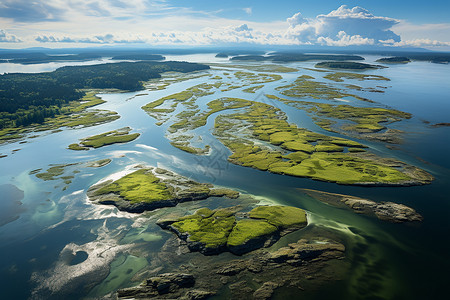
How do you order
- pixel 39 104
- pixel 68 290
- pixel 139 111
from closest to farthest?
pixel 68 290 < pixel 139 111 < pixel 39 104

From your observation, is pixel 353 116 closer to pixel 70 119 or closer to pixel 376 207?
pixel 376 207

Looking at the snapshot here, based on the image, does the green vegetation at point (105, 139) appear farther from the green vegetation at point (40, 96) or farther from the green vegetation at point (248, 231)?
the green vegetation at point (248, 231)

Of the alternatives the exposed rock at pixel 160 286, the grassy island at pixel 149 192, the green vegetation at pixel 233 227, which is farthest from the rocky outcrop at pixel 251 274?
the grassy island at pixel 149 192

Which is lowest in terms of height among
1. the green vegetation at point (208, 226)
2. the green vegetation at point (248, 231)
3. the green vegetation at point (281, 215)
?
the green vegetation at point (208, 226)

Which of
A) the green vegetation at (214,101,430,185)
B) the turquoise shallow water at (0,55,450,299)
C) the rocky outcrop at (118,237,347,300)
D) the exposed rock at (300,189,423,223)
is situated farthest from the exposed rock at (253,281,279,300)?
the green vegetation at (214,101,430,185)

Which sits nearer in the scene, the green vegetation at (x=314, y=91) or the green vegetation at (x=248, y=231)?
the green vegetation at (x=248, y=231)

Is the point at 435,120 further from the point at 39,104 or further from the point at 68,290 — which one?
the point at 39,104

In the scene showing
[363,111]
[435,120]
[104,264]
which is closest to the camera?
[104,264]

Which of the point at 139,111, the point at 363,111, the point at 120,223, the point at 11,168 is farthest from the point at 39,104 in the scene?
the point at 363,111
